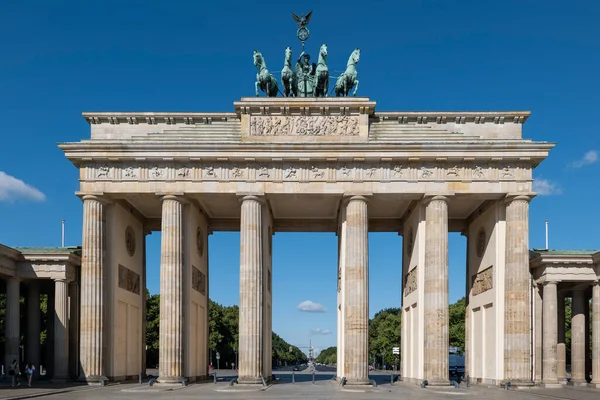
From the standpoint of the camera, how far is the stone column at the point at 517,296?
4319 centimetres

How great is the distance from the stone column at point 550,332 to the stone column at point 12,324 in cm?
3452

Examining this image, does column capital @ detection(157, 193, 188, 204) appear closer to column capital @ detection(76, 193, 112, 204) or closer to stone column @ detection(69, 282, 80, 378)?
column capital @ detection(76, 193, 112, 204)

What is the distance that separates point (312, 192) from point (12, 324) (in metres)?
21.4

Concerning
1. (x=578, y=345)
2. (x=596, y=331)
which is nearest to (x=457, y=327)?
(x=578, y=345)

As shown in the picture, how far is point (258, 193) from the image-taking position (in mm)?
44719

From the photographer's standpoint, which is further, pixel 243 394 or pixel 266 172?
pixel 266 172

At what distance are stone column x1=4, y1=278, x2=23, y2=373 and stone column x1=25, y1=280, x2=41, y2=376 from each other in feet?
13.8

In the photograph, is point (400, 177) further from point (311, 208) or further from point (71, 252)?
point (71, 252)

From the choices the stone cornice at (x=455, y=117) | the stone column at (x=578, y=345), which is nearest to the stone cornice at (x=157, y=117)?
the stone cornice at (x=455, y=117)

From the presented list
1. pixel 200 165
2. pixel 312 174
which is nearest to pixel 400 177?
pixel 312 174

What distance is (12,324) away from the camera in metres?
46.6

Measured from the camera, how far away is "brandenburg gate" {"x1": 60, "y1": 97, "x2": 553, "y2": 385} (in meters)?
43.8

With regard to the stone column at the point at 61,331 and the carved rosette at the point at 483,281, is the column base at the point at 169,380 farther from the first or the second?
the carved rosette at the point at 483,281

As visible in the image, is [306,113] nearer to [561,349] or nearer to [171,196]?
[171,196]
